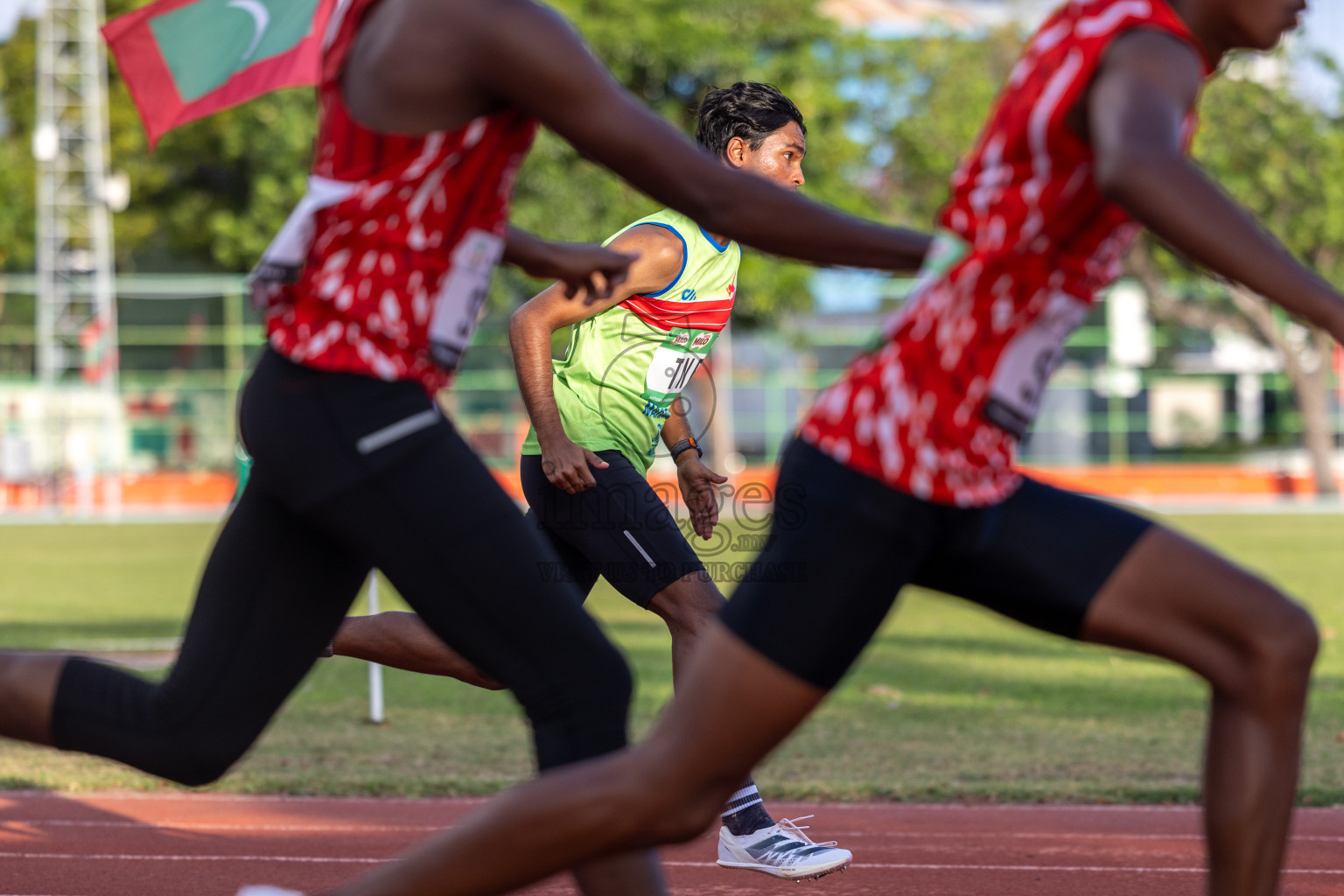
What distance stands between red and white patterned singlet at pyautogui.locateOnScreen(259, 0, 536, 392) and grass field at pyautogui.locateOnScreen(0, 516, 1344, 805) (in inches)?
160

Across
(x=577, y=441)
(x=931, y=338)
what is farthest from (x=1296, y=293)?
(x=577, y=441)

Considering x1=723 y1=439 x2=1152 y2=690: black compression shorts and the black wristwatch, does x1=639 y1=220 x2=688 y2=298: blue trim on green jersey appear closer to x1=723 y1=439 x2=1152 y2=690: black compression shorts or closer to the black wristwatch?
the black wristwatch

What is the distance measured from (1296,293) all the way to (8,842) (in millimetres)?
4710

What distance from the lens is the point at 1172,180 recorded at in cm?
230

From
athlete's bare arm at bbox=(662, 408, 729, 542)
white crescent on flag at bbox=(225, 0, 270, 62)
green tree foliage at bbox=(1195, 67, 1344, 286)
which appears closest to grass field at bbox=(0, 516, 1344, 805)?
athlete's bare arm at bbox=(662, 408, 729, 542)

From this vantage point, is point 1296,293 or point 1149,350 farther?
point 1149,350

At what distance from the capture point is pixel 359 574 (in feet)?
9.53

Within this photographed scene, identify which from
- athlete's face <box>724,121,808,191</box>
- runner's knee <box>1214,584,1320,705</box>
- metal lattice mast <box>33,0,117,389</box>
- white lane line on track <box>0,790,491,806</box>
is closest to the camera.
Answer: runner's knee <box>1214,584,1320,705</box>

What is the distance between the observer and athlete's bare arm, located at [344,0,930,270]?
101 inches

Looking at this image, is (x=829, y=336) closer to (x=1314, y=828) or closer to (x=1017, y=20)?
(x=1017, y=20)

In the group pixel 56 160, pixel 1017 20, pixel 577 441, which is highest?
pixel 1017 20

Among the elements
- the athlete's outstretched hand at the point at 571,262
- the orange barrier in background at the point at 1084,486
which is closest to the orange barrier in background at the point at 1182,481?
the orange barrier in background at the point at 1084,486

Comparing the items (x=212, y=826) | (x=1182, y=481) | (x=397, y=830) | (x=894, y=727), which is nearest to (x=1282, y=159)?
(x=1182, y=481)

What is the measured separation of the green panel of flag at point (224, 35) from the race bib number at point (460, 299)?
6.41 meters
